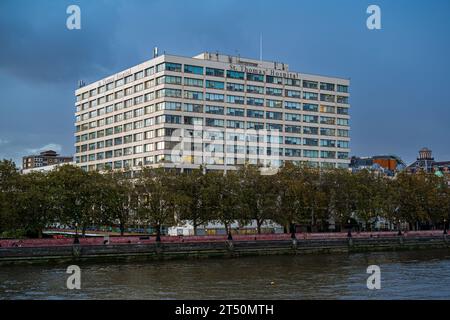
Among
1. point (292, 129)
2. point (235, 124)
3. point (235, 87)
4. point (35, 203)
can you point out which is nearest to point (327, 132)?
point (292, 129)

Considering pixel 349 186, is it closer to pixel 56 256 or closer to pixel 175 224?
pixel 175 224

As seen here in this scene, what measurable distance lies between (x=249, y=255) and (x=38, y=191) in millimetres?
32298

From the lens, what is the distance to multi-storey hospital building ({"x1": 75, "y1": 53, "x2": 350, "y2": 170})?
133 metres

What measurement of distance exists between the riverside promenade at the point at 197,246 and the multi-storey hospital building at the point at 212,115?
22.9 m

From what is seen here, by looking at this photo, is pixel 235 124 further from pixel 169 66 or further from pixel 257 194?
pixel 257 194

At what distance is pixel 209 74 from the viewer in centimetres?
13762

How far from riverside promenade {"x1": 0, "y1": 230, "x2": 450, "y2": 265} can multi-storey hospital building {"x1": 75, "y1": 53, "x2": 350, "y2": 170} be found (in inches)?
901

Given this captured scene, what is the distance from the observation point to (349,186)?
11681 cm

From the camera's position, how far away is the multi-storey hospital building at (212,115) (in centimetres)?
13312

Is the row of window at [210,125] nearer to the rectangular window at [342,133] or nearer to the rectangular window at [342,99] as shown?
the rectangular window at [342,133]

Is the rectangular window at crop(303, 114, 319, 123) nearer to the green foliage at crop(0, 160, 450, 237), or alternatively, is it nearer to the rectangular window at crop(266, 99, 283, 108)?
the rectangular window at crop(266, 99, 283, 108)

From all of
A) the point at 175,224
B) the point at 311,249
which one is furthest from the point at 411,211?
the point at 175,224

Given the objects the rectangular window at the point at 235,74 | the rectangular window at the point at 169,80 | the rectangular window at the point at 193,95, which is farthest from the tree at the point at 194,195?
the rectangular window at the point at 235,74

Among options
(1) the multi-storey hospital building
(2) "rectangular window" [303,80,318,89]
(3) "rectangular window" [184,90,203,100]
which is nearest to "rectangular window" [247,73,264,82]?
(1) the multi-storey hospital building
